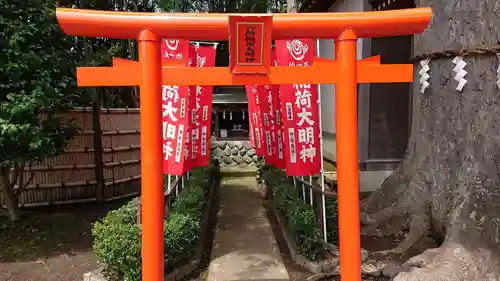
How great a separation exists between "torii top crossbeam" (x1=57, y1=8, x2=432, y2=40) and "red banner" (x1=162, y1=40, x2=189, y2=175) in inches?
98.9

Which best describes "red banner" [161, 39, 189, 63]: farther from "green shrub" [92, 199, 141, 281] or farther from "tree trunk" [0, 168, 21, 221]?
"tree trunk" [0, 168, 21, 221]

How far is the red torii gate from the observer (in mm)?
4133

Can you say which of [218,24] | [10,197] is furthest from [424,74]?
[10,197]

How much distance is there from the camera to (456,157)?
5.64 metres

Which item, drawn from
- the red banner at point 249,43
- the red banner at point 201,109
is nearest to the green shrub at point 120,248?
the red banner at point 201,109

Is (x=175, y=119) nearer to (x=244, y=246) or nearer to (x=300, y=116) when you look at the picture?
(x=300, y=116)

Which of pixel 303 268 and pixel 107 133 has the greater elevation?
pixel 107 133

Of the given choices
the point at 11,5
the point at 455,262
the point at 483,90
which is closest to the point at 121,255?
the point at 455,262

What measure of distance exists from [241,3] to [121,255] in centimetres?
2425

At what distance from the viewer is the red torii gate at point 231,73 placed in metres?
4.13

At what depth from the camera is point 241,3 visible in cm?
2683

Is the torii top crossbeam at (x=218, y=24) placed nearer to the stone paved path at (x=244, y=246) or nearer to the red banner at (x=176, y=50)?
the red banner at (x=176, y=50)

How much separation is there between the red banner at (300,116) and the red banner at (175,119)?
5.69 ft

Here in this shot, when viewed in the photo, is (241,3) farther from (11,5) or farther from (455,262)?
(455,262)
